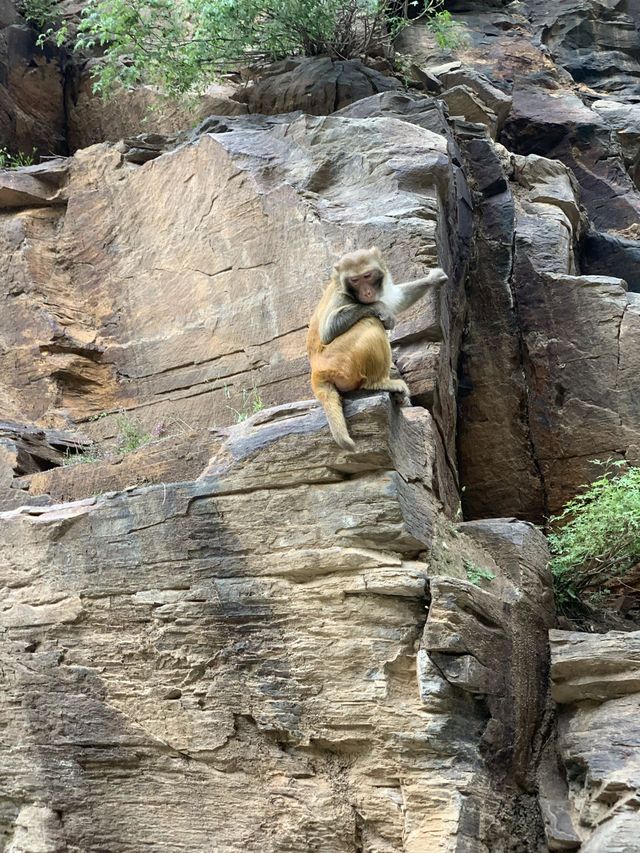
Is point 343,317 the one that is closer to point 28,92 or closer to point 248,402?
point 248,402

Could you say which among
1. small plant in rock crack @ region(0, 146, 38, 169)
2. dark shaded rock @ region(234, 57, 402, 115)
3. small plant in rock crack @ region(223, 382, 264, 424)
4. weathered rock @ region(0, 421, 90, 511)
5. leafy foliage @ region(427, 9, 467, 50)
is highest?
leafy foliage @ region(427, 9, 467, 50)

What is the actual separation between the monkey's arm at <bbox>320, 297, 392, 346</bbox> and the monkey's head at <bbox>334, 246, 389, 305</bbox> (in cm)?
6

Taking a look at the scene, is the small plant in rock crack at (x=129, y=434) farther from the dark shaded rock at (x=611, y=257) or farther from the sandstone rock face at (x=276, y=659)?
the dark shaded rock at (x=611, y=257)

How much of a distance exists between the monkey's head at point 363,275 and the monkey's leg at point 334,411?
76 centimetres

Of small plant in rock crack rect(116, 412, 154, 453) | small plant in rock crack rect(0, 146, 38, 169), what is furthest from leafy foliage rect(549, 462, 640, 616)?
small plant in rock crack rect(0, 146, 38, 169)

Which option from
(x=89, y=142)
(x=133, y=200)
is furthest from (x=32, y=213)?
(x=89, y=142)

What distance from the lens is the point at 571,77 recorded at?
615 inches

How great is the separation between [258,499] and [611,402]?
480 cm

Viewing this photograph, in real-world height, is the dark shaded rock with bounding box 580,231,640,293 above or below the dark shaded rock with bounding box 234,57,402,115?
below

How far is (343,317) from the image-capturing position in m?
6.77

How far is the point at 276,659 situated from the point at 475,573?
5.21 ft

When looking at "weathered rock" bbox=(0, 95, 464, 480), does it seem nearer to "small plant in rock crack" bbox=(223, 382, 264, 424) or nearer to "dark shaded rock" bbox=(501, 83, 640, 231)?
"small plant in rock crack" bbox=(223, 382, 264, 424)

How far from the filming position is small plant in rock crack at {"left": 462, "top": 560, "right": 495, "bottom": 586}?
689 centimetres

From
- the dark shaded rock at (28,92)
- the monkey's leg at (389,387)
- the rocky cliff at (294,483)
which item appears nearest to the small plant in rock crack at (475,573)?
the rocky cliff at (294,483)
